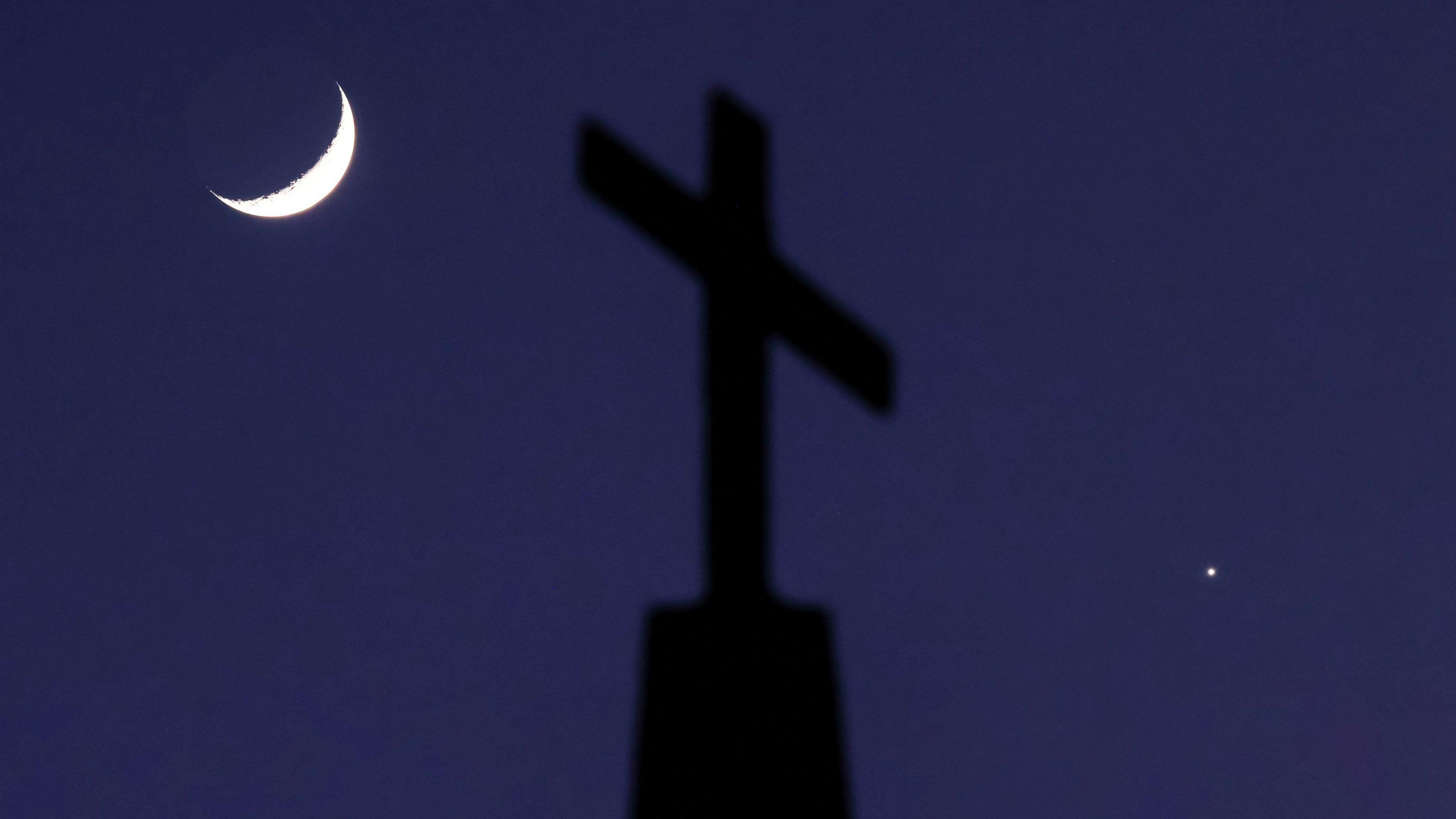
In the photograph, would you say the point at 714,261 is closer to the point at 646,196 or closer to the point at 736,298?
the point at 736,298

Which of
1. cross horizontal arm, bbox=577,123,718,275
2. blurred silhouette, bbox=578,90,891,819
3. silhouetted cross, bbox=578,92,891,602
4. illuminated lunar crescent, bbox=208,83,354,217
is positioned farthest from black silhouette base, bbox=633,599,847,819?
illuminated lunar crescent, bbox=208,83,354,217

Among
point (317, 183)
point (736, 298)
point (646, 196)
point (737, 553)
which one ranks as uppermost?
point (317, 183)

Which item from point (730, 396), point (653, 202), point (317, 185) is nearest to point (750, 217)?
point (653, 202)

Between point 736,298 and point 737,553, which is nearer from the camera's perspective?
point 737,553

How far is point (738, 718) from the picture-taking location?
110 inches

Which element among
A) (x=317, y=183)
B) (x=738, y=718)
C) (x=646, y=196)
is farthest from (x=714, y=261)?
(x=317, y=183)

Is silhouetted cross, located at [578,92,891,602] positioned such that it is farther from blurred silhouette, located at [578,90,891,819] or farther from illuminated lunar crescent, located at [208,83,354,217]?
illuminated lunar crescent, located at [208,83,354,217]

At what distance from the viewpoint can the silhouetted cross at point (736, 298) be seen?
3098 mm

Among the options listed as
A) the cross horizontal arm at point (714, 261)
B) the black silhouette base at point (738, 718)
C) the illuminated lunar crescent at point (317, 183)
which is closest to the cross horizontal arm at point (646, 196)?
the cross horizontal arm at point (714, 261)

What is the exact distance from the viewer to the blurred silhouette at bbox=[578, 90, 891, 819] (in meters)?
2.78

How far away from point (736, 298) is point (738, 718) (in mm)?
1177

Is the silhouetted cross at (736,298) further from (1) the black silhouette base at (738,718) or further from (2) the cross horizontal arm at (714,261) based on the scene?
(1) the black silhouette base at (738,718)

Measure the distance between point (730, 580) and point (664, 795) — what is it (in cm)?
52

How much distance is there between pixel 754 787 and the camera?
274 centimetres
